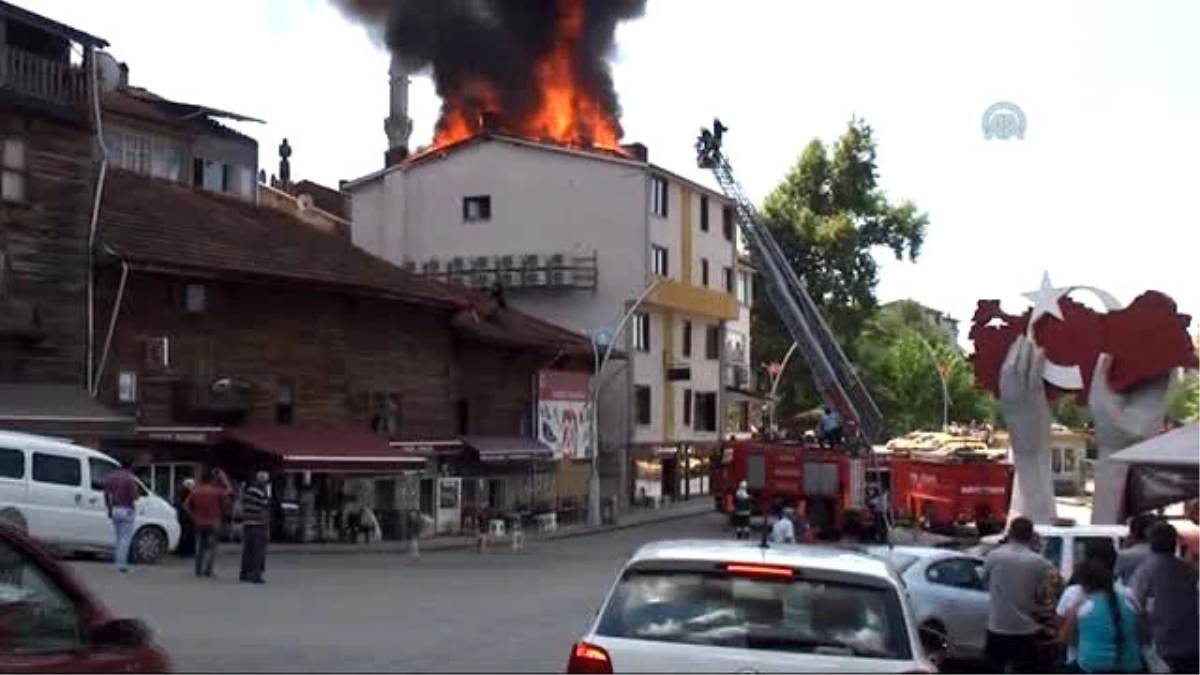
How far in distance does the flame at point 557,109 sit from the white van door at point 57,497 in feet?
140

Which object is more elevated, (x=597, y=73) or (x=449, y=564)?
(x=597, y=73)

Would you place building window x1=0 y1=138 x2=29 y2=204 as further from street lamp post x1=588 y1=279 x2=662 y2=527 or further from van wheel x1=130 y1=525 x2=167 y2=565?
street lamp post x1=588 y1=279 x2=662 y2=527

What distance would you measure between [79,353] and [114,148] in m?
14.3

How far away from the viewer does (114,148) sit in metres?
47.2

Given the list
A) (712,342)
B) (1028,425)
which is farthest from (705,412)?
(1028,425)

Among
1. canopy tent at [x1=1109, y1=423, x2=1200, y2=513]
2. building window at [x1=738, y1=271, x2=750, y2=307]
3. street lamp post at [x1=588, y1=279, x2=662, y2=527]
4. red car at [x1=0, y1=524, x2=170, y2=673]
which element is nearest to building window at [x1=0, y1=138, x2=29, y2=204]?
street lamp post at [x1=588, y1=279, x2=662, y2=527]

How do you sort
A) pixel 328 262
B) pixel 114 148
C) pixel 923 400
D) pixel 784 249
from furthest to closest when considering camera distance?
pixel 923 400 → pixel 784 249 → pixel 114 148 → pixel 328 262

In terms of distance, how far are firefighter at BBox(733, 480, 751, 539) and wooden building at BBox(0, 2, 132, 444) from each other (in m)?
15.8

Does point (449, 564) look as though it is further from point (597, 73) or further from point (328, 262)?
point (597, 73)

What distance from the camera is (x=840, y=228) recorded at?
79.0 meters

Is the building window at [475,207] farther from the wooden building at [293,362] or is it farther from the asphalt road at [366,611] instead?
the asphalt road at [366,611]

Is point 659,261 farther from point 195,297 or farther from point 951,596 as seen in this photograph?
point 951,596

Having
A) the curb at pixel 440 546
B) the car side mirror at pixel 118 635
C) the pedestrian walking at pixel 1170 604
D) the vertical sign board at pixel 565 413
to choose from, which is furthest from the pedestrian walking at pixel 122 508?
the vertical sign board at pixel 565 413


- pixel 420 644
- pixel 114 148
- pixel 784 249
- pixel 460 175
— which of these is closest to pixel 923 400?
pixel 784 249
